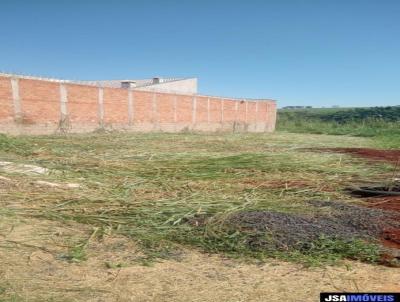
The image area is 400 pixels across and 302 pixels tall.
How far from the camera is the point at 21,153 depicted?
9.39 m

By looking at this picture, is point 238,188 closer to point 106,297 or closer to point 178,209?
point 178,209

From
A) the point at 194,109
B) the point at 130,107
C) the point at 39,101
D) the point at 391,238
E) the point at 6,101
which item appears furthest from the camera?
the point at 194,109

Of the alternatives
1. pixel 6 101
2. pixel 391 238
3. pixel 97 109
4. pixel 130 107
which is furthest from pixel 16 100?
pixel 391 238

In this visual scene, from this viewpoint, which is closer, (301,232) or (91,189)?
(301,232)

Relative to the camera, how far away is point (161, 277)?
308cm

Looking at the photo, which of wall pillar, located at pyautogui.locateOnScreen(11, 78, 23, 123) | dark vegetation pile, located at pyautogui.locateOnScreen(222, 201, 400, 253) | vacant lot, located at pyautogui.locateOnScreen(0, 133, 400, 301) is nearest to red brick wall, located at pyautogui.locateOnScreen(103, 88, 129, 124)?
wall pillar, located at pyautogui.locateOnScreen(11, 78, 23, 123)

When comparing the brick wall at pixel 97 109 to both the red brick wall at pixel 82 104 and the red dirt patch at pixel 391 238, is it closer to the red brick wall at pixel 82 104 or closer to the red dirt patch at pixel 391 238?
the red brick wall at pixel 82 104

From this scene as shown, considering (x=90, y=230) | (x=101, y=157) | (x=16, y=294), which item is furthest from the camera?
(x=101, y=157)

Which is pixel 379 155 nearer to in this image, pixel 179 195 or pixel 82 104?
pixel 179 195

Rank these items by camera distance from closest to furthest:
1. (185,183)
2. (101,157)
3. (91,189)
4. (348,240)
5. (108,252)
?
(108,252) → (348,240) → (91,189) → (185,183) → (101,157)

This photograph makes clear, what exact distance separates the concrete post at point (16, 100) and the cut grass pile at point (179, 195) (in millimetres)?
6147

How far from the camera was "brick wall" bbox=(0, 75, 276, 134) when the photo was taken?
15.3 meters

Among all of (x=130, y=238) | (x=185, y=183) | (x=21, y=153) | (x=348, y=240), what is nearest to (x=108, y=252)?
(x=130, y=238)

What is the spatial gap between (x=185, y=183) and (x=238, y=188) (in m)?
0.93
